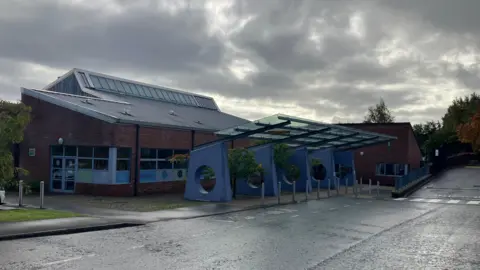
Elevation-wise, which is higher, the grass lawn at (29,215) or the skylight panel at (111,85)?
the skylight panel at (111,85)

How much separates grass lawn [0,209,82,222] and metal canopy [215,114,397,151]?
9543 mm

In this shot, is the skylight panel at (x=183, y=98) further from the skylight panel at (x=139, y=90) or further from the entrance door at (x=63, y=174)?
the entrance door at (x=63, y=174)

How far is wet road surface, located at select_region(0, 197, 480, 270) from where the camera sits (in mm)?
9625

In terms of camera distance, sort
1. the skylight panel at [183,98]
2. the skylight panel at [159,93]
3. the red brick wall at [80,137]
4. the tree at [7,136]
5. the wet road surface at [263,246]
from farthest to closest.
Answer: the skylight panel at [183,98]
the skylight panel at [159,93]
the red brick wall at [80,137]
the tree at [7,136]
the wet road surface at [263,246]

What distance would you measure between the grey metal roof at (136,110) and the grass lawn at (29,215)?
9.18 m

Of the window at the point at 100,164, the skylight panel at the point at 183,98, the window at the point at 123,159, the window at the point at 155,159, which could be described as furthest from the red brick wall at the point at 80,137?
the skylight panel at the point at 183,98

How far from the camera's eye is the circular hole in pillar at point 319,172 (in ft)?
128

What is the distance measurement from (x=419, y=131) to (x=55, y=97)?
6425cm

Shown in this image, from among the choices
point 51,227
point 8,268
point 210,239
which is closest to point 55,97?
point 51,227

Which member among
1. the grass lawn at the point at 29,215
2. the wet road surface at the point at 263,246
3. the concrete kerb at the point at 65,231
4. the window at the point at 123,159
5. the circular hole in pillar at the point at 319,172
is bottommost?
the wet road surface at the point at 263,246

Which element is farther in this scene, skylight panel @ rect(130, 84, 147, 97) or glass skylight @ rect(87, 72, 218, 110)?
skylight panel @ rect(130, 84, 147, 97)

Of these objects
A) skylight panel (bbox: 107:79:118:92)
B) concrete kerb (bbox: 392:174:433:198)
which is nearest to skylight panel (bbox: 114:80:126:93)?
skylight panel (bbox: 107:79:118:92)

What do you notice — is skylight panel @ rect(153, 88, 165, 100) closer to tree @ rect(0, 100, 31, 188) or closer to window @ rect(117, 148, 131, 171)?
window @ rect(117, 148, 131, 171)

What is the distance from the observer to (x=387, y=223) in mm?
17359
